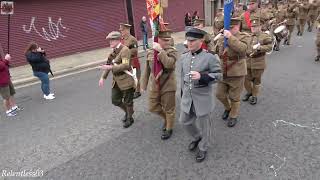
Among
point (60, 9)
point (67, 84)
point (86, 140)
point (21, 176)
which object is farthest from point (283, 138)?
point (60, 9)

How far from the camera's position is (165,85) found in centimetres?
560

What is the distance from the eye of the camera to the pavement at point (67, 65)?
1138cm

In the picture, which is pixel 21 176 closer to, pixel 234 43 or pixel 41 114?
pixel 41 114

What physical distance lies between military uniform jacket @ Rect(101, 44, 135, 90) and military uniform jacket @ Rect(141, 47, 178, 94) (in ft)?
1.08

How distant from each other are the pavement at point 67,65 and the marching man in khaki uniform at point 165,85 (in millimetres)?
6755

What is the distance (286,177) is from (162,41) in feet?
8.82

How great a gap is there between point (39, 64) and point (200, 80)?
568 centimetres

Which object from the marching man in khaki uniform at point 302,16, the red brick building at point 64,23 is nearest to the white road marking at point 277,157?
the red brick building at point 64,23

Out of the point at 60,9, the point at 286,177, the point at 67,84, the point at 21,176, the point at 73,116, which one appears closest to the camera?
the point at 286,177

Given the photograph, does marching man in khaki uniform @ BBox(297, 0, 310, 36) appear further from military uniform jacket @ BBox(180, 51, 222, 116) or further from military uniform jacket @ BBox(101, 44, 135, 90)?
military uniform jacket @ BBox(180, 51, 222, 116)

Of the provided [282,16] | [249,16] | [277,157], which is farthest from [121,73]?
[282,16]

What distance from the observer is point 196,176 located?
15.0 ft

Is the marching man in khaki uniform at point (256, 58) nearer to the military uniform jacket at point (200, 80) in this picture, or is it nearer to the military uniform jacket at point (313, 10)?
the military uniform jacket at point (200, 80)

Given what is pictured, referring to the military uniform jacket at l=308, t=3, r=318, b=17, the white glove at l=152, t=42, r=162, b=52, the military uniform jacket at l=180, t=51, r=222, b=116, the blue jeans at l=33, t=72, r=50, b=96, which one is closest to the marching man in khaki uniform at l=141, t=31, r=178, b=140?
the white glove at l=152, t=42, r=162, b=52
